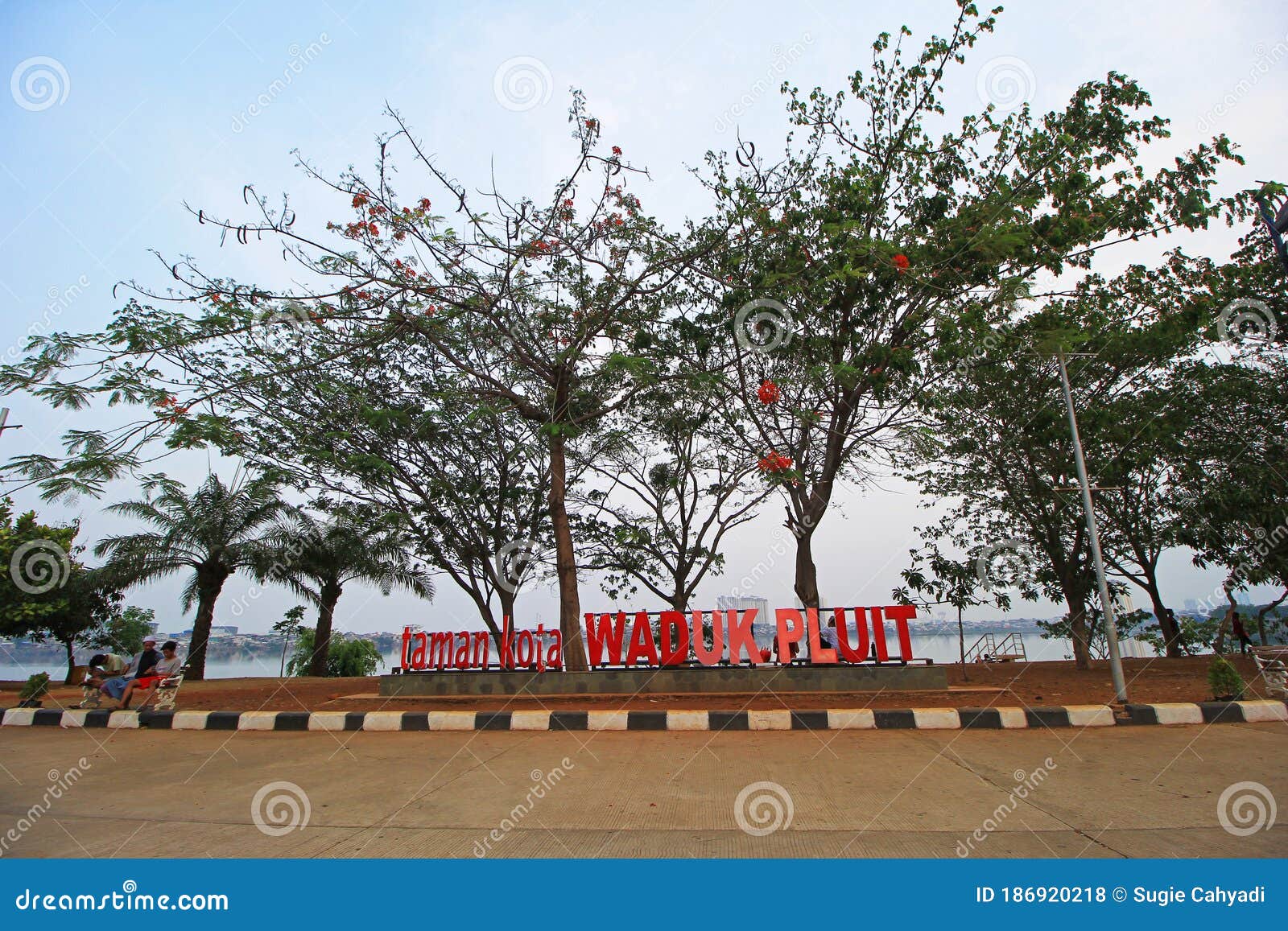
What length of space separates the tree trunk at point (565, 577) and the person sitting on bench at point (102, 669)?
7.31 metres

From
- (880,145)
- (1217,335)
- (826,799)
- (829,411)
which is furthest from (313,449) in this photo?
(1217,335)

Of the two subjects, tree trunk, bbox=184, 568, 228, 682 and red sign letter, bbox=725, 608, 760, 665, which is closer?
red sign letter, bbox=725, 608, 760, 665

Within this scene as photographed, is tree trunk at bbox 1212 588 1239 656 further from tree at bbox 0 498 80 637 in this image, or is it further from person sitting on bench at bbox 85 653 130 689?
tree at bbox 0 498 80 637

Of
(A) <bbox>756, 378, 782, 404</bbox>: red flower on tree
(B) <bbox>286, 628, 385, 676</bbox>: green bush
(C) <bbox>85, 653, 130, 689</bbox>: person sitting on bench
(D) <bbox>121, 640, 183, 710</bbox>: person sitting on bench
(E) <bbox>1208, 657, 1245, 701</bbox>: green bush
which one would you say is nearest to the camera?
(E) <bbox>1208, 657, 1245, 701</bbox>: green bush

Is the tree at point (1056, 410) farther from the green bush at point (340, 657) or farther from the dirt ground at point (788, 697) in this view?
the green bush at point (340, 657)

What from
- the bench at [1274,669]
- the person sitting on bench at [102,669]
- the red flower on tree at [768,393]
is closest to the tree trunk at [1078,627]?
the bench at [1274,669]

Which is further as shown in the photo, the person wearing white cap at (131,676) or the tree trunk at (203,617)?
the tree trunk at (203,617)

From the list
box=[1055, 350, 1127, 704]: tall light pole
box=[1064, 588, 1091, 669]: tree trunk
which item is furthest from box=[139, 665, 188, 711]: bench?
box=[1064, 588, 1091, 669]: tree trunk

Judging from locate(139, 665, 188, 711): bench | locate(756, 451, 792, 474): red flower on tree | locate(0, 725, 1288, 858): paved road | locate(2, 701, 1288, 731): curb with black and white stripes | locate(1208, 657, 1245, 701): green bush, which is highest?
locate(756, 451, 792, 474): red flower on tree

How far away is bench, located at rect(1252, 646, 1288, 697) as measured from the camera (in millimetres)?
9125

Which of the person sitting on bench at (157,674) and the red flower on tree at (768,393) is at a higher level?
the red flower on tree at (768,393)

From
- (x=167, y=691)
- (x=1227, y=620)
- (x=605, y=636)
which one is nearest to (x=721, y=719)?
(x=605, y=636)

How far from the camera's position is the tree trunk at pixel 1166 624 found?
20.3 m

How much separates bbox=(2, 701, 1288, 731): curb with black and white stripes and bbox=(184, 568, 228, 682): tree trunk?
10752 mm
